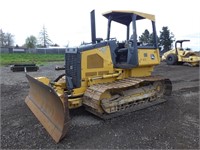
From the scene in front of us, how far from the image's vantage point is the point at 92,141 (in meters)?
4.17

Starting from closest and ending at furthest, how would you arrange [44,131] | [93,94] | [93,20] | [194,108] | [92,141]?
[92,141] < [44,131] < [93,94] < [93,20] < [194,108]

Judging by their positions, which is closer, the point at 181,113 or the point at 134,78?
the point at 181,113

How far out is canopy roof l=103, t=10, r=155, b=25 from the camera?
6202mm

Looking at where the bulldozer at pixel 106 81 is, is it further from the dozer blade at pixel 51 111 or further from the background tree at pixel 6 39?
the background tree at pixel 6 39

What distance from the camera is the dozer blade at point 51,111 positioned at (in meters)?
4.19

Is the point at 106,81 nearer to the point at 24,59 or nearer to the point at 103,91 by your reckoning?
the point at 103,91

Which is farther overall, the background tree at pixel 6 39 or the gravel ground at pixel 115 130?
the background tree at pixel 6 39

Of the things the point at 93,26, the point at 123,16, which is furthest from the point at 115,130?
the point at 123,16

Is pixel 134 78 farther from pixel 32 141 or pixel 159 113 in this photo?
pixel 32 141

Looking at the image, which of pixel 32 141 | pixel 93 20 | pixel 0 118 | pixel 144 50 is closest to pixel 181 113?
pixel 144 50

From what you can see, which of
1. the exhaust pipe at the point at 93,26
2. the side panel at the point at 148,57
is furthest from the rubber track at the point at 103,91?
the exhaust pipe at the point at 93,26

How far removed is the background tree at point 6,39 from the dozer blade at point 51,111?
7567cm

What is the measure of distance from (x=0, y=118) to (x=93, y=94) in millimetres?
2380

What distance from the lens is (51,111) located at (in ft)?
15.9
